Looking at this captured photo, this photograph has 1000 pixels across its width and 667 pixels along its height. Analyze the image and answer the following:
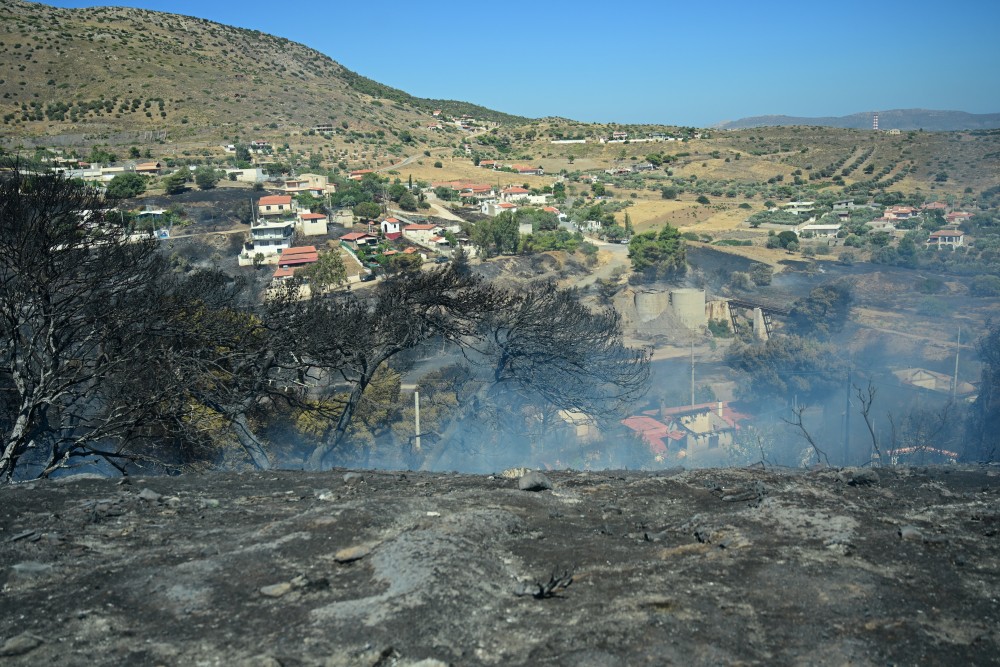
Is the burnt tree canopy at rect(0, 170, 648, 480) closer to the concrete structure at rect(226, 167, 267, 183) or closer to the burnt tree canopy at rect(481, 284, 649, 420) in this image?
the burnt tree canopy at rect(481, 284, 649, 420)

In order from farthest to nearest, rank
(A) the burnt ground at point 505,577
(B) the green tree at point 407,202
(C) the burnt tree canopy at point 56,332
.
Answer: (B) the green tree at point 407,202
(C) the burnt tree canopy at point 56,332
(A) the burnt ground at point 505,577

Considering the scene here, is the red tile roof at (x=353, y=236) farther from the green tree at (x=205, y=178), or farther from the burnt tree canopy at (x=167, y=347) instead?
the burnt tree canopy at (x=167, y=347)

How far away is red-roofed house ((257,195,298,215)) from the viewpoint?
40.3 m

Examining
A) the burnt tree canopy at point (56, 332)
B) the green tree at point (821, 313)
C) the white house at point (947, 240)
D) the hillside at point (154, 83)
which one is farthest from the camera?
the hillside at point (154, 83)

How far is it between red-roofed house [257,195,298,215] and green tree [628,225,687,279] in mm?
17457

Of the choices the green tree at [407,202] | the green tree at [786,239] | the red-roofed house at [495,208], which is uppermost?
the green tree at [407,202]

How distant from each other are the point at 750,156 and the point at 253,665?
69725mm

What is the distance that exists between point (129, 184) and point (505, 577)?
4056 centimetres

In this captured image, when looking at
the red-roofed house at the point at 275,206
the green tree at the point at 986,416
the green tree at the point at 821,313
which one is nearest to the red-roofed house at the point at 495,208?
the red-roofed house at the point at 275,206

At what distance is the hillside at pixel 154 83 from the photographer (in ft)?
185

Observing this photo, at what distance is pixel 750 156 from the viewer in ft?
221

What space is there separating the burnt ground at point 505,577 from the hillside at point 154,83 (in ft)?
179

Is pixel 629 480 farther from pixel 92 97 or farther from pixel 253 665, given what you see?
pixel 92 97

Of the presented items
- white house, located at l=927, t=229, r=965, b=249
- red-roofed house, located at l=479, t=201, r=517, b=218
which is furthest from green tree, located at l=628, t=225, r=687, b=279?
white house, located at l=927, t=229, r=965, b=249
